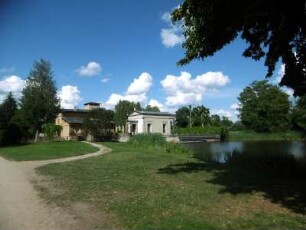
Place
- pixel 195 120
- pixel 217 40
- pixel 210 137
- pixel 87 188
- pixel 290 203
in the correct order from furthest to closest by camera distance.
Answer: pixel 195 120, pixel 210 137, pixel 87 188, pixel 217 40, pixel 290 203

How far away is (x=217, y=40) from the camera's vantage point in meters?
10.5

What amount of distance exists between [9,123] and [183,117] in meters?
67.7

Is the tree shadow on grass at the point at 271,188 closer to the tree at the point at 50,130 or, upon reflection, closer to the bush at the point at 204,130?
the tree at the point at 50,130

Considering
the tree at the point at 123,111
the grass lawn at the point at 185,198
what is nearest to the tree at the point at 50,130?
the tree at the point at 123,111

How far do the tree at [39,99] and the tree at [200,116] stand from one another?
192ft

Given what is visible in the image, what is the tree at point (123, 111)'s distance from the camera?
69.7 m

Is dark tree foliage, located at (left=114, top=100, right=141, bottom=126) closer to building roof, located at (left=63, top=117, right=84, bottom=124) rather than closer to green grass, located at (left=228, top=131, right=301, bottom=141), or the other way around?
building roof, located at (left=63, top=117, right=84, bottom=124)

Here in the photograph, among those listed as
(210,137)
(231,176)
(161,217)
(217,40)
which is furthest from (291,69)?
(210,137)

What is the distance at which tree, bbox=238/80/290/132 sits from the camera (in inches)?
3300

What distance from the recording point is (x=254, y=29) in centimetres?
1097

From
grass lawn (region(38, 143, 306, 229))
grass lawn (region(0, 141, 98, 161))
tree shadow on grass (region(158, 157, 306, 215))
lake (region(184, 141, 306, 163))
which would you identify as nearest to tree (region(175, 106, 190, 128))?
lake (region(184, 141, 306, 163))

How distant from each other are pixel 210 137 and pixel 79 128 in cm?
2561

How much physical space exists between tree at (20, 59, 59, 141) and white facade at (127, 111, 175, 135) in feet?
68.1

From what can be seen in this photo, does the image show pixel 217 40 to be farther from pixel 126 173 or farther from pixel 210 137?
pixel 210 137
